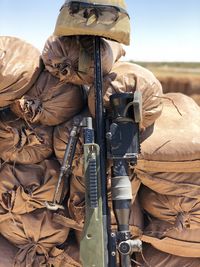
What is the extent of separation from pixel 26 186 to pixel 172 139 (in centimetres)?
56

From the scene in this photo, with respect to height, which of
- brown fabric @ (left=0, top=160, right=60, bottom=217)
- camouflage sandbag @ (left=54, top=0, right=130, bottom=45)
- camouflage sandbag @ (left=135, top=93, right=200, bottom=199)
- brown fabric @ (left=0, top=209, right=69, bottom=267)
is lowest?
brown fabric @ (left=0, top=209, right=69, bottom=267)

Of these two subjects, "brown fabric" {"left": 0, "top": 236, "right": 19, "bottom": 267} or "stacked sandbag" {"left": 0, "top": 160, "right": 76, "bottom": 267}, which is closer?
"stacked sandbag" {"left": 0, "top": 160, "right": 76, "bottom": 267}

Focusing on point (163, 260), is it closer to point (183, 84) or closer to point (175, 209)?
point (175, 209)

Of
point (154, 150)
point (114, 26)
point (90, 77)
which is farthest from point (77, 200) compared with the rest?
point (114, 26)

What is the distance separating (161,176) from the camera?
166 centimetres

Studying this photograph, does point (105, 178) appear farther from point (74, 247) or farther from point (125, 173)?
point (74, 247)

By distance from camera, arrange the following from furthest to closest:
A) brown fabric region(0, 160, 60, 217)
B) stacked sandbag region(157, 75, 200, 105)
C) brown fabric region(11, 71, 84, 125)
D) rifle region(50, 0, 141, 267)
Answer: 1. stacked sandbag region(157, 75, 200, 105)
2. brown fabric region(0, 160, 60, 217)
3. brown fabric region(11, 71, 84, 125)
4. rifle region(50, 0, 141, 267)

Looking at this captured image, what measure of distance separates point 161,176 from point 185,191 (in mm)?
101

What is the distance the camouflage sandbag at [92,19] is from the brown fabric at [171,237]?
73 cm

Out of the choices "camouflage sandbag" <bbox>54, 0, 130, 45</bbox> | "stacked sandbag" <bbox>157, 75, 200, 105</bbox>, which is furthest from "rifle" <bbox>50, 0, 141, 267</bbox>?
"stacked sandbag" <bbox>157, 75, 200, 105</bbox>

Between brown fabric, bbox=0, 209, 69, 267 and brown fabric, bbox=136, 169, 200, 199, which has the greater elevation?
brown fabric, bbox=136, 169, 200, 199

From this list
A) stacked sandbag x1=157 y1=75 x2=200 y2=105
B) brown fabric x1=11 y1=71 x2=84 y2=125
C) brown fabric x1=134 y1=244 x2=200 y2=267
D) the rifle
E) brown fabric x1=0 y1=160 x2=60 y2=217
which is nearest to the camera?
the rifle

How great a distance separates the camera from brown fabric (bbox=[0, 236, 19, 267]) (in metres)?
1.85

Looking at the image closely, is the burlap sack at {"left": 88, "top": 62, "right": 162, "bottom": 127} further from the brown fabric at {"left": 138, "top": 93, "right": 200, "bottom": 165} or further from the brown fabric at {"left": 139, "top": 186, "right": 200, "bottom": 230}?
the brown fabric at {"left": 139, "top": 186, "right": 200, "bottom": 230}
